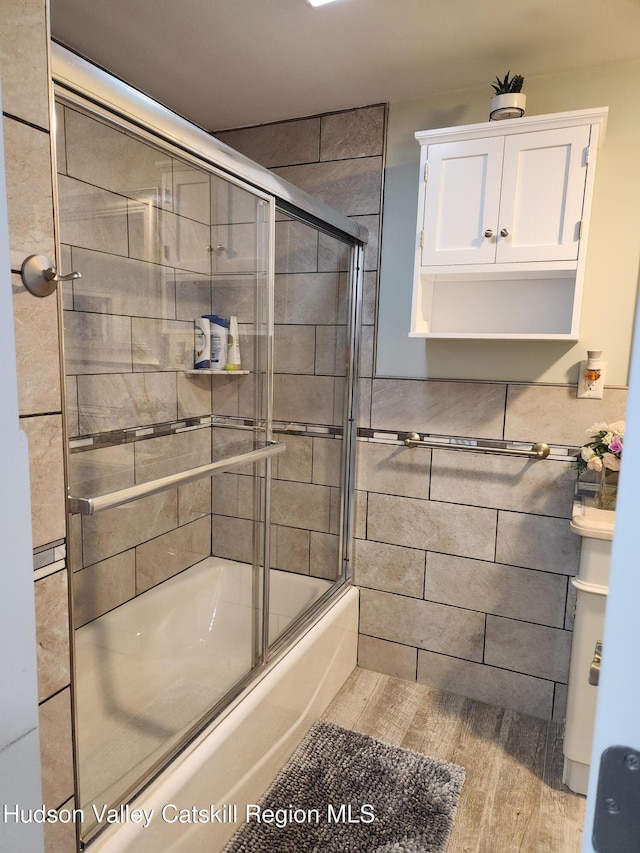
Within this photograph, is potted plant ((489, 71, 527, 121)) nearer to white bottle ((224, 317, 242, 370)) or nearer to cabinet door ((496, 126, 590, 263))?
cabinet door ((496, 126, 590, 263))

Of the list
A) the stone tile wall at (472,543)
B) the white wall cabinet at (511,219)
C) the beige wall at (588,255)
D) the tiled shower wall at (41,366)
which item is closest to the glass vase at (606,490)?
the stone tile wall at (472,543)

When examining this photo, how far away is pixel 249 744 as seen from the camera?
1.64 m

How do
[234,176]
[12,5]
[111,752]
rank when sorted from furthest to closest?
1. [234,176]
2. [111,752]
3. [12,5]

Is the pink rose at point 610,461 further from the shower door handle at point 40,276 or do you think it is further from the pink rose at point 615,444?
the shower door handle at point 40,276

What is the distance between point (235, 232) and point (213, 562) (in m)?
1.10

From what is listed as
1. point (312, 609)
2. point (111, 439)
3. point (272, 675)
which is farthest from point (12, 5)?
point (312, 609)

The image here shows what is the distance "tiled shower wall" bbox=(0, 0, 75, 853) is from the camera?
0.86 metres

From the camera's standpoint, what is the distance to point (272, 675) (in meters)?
1.80

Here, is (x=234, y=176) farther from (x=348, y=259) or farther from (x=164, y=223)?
(x=348, y=259)

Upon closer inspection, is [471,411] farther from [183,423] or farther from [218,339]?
[183,423]

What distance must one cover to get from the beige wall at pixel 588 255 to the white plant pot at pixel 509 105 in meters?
0.21

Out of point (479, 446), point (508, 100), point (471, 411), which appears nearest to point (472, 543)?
point (479, 446)

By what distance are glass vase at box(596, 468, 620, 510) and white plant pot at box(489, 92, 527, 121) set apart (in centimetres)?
118

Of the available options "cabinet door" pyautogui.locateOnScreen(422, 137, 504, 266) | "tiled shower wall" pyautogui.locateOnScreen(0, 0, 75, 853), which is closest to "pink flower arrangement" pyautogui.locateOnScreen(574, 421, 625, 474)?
"cabinet door" pyautogui.locateOnScreen(422, 137, 504, 266)
